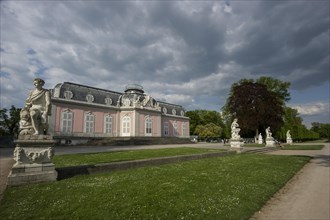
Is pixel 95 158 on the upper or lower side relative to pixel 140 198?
upper

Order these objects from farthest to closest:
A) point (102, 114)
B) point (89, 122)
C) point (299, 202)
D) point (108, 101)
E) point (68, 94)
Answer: point (108, 101) → point (102, 114) → point (89, 122) → point (68, 94) → point (299, 202)

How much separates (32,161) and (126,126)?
3391cm

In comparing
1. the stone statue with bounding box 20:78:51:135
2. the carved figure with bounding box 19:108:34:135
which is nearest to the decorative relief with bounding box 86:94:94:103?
the stone statue with bounding box 20:78:51:135

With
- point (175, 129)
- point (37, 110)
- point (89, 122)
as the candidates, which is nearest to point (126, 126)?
point (89, 122)

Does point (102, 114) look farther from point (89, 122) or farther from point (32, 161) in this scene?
point (32, 161)

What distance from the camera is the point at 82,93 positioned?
A: 36.4 meters

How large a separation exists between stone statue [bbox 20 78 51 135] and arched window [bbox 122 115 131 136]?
1307 inches

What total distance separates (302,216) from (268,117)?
33400 millimetres

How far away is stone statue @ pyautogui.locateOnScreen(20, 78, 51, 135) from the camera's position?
6586 mm

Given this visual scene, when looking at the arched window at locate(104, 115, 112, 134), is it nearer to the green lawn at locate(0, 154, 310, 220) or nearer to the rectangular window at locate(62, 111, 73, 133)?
the rectangular window at locate(62, 111, 73, 133)

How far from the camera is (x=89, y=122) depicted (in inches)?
1423

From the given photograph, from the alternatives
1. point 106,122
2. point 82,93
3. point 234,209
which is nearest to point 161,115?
point 106,122

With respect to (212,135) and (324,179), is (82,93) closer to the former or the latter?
(324,179)

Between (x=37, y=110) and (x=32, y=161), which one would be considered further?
(x=37, y=110)
